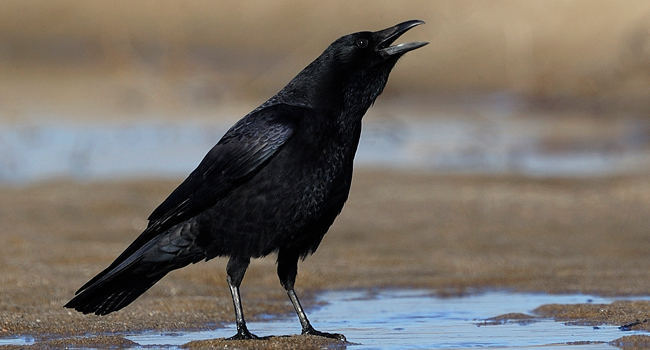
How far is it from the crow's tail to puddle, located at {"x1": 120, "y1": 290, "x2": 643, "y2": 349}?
0.64ft

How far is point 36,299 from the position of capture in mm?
8438

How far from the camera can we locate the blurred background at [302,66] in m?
17.1

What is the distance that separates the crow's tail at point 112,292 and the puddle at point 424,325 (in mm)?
196

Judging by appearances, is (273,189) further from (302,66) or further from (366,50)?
(302,66)

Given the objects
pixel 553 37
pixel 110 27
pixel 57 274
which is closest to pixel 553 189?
pixel 57 274

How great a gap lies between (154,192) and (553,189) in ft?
12.8

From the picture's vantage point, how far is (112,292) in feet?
23.8

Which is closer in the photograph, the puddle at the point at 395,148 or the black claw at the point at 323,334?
the black claw at the point at 323,334

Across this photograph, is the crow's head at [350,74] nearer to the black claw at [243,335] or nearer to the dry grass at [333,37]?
the black claw at [243,335]

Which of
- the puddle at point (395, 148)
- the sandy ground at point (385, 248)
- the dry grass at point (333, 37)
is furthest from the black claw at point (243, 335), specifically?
the dry grass at point (333, 37)

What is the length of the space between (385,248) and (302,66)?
42.2 ft

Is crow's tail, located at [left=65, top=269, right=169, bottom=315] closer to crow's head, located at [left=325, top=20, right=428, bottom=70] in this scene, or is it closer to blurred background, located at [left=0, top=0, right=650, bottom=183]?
crow's head, located at [left=325, top=20, right=428, bottom=70]

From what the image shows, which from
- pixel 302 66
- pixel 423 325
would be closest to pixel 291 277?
pixel 423 325

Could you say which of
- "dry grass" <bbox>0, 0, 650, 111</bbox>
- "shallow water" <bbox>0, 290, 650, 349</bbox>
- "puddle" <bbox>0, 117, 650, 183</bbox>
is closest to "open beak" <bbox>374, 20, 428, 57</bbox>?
"shallow water" <bbox>0, 290, 650, 349</bbox>
